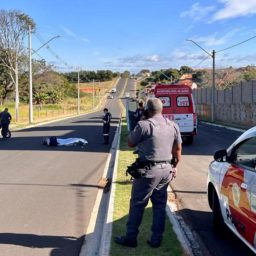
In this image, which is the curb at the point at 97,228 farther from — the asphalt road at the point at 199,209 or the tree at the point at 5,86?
the tree at the point at 5,86

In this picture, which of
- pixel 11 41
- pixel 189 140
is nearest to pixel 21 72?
pixel 11 41

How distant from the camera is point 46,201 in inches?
394

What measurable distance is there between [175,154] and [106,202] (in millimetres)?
3803

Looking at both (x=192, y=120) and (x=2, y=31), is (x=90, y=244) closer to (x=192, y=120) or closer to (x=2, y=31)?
(x=192, y=120)

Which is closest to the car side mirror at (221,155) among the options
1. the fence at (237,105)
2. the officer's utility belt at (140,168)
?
the officer's utility belt at (140,168)

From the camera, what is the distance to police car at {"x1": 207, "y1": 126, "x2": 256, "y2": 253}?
563 centimetres

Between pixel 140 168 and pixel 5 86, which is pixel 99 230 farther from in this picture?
pixel 5 86

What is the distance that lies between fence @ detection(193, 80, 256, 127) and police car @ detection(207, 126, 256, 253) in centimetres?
3364

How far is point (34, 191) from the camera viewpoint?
1112cm

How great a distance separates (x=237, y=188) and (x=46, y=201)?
4.88 metres

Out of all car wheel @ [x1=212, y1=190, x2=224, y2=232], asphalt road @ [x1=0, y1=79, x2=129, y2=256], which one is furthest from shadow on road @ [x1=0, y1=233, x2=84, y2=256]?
car wheel @ [x1=212, y1=190, x2=224, y2=232]

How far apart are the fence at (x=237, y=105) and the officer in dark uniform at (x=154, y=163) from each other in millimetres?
34699

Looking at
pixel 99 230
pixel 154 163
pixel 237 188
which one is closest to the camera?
pixel 237 188

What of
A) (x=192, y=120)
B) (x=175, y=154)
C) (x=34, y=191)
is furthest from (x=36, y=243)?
(x=192, y=120)
